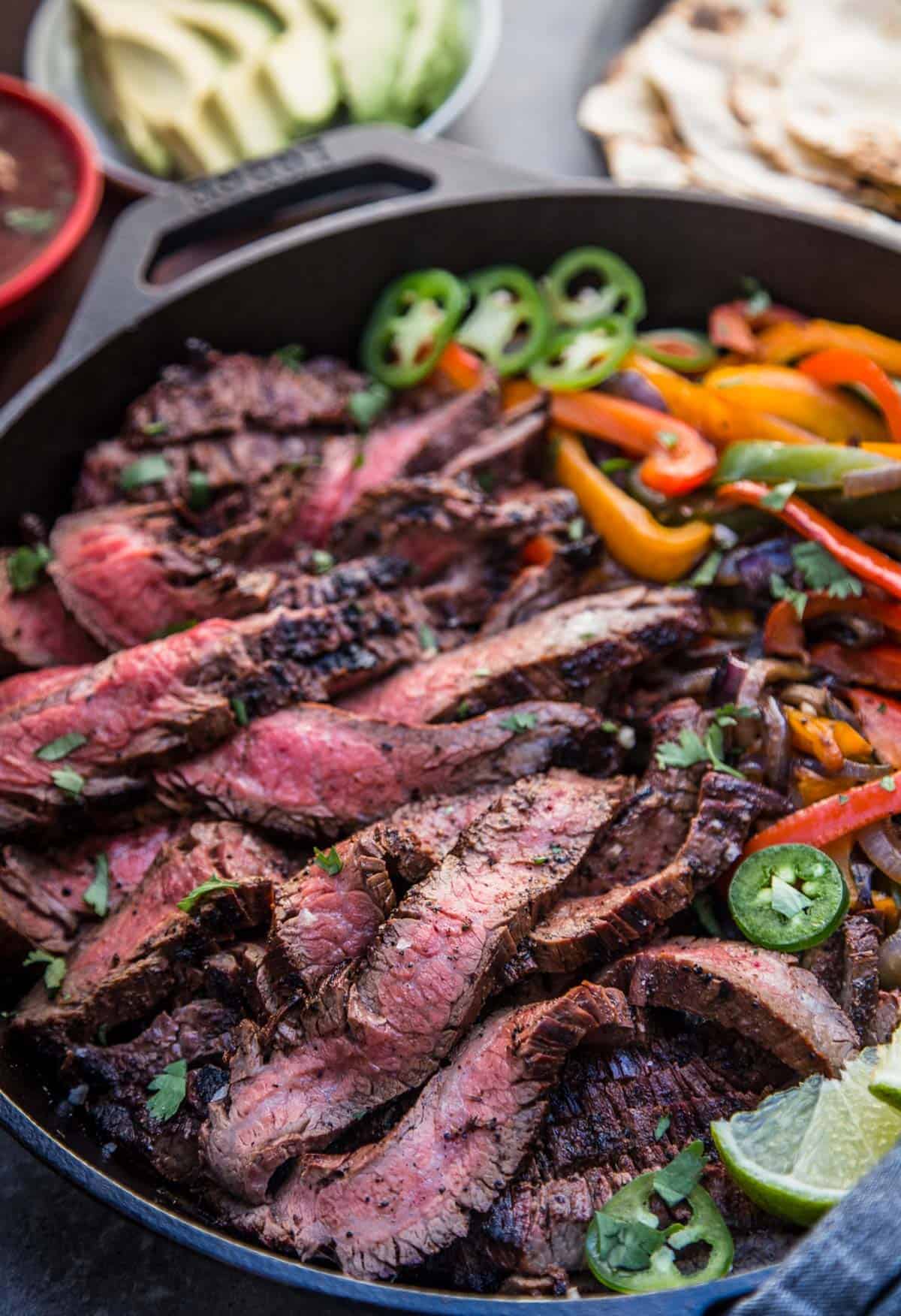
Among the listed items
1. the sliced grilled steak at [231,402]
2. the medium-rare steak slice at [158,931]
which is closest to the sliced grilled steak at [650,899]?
the medium-rare steak slice at [158,931]

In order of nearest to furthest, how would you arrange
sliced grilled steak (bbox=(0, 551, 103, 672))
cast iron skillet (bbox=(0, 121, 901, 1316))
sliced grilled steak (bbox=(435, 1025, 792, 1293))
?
sliced grilled steak (bbox=(435, 1025, 792, 1293)) → sliced grilled steak (bbox=(0, 551, 103, 672)) → cast iron skillet (bbox=(0, 121, 901, 1316))

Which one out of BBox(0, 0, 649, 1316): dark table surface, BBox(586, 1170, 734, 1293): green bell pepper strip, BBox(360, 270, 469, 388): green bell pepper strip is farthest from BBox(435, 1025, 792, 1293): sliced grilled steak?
BBox(360, 270, 469, 388): green bell pepper strip

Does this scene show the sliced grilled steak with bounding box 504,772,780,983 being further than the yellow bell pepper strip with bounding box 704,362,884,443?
No

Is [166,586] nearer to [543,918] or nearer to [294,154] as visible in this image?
[543,918]

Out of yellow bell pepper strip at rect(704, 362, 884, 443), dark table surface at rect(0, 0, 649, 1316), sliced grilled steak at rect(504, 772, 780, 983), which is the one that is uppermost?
yellow bell pepper strip at rect(704, 362, 884, 443)

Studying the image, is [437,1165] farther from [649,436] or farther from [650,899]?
[649,436]

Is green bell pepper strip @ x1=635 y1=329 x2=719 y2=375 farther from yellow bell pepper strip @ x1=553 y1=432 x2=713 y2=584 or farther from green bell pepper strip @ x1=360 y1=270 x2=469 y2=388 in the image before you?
green bell pepper strip @ x1=360 y1=270 x2=469 y2=388
